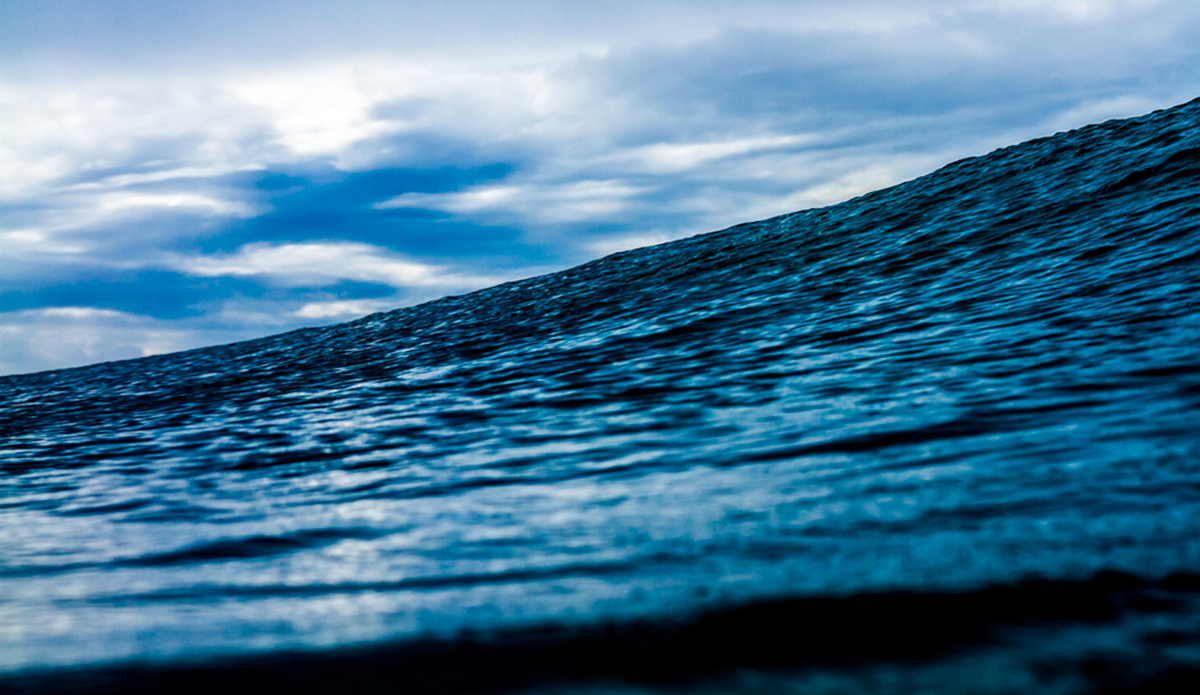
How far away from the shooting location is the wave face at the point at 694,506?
4.67 feet

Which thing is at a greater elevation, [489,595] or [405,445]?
[405,445]

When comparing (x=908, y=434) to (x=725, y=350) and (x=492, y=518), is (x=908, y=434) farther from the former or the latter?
(x=725, y=350)

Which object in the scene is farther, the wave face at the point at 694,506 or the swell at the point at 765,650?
the wave face at the point at 694,506

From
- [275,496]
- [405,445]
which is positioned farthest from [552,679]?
[405,445]

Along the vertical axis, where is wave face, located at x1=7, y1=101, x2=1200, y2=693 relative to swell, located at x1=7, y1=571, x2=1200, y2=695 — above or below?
above

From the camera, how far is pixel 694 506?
2.26 metres

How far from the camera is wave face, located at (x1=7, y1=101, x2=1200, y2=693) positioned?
1424mm

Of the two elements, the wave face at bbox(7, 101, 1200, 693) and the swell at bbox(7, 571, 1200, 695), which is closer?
the swell at bbox(7, 571, 1200, 695)

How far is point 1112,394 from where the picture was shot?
290 cm

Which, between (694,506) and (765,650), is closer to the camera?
(765,650)

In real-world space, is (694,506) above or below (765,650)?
above

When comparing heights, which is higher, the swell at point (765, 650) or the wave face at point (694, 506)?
the wave face at point (694, 506)

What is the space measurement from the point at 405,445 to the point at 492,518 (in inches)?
66.4

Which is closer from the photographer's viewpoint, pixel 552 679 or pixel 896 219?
pixel 552 679
